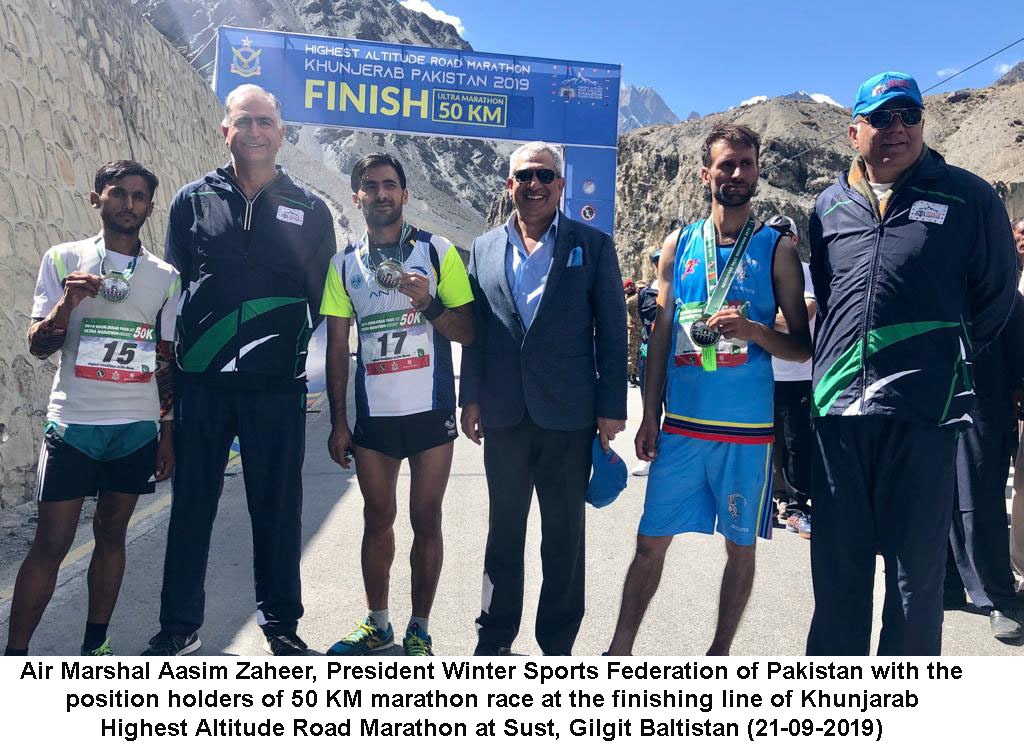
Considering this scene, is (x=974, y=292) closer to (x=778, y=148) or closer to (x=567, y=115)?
(x=567, y=115)

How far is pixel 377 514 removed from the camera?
3443 millimetres

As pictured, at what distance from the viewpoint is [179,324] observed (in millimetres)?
3391

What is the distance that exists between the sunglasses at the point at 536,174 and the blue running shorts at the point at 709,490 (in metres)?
1.18

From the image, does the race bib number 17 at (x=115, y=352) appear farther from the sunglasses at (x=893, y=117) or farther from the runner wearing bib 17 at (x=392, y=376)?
the sunglasses at (x=893, y=117)

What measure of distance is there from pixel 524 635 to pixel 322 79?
13712 millimetres

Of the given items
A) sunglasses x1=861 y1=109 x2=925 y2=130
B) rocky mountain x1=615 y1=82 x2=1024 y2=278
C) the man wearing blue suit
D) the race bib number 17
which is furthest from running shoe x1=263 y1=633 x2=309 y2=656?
rocky mountain x1=615 y1=82 x2=1024 y2=278

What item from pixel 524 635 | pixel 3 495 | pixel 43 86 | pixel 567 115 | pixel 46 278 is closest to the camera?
pixel 46 278

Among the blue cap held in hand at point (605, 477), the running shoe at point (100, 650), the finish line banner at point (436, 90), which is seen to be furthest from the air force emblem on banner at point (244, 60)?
the blue cap held in hand at point (605, 477)

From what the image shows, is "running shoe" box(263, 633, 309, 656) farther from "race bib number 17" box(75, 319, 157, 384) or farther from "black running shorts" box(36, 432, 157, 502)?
"race bib number 17" box(75, 319, 157, 384)

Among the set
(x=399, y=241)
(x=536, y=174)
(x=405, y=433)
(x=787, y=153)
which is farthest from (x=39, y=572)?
(x=787, y=153)

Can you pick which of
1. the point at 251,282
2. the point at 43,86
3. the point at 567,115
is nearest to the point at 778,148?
the point at 567,115

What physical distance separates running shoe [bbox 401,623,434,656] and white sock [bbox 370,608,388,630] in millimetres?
169

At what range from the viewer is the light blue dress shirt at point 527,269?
3.25 metres

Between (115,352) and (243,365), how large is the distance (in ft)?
1.64
